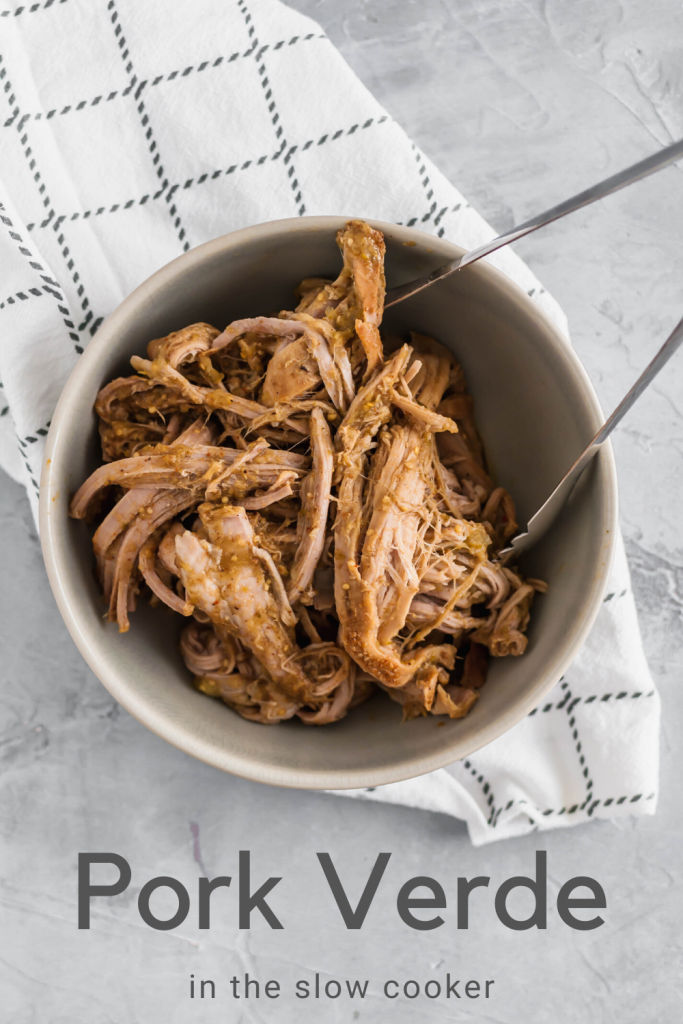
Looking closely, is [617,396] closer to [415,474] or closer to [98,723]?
[415,474]

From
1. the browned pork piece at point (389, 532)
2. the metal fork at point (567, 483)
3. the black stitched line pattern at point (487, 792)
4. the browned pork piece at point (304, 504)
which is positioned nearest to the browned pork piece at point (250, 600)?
the browned pork piece at point (304, 504)

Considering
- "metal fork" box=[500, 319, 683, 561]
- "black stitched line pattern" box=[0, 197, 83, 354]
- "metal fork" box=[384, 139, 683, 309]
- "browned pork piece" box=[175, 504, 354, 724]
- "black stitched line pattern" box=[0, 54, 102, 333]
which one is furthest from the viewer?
"black stitched line pattern" box=[0, 54, 102, 333]

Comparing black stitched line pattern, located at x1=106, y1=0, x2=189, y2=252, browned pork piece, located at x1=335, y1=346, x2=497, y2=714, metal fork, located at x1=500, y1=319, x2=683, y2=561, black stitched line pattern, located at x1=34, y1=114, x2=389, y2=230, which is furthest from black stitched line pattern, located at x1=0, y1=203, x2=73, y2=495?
metal fork, located at x1=500, y1=319, x2=683, y2=561

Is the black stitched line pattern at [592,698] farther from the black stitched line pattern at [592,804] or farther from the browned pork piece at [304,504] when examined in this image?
the browned pork piece at [304,504]

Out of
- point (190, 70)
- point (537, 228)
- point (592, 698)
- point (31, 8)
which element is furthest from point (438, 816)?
point (31, 8)

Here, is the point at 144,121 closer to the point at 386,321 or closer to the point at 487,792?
the point at 386,321

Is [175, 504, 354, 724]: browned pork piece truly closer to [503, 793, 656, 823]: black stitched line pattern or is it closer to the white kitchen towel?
the white kitchen towel

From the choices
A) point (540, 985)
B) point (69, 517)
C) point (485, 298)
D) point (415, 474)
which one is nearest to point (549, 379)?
point (485, 298)
